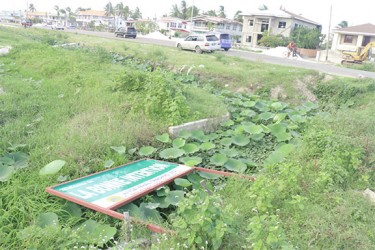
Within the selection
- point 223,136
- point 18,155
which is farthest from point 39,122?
point 223,136

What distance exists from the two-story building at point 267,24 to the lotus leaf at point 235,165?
120ft

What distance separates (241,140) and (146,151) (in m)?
1.51

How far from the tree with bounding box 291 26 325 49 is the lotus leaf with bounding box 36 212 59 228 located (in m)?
36.6

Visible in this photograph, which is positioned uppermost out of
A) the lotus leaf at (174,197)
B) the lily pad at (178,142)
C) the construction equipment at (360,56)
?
the construction equipment at (360,56)

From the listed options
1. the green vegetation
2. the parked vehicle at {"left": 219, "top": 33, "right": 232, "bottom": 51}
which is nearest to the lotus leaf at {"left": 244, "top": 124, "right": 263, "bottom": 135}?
the green vegetation

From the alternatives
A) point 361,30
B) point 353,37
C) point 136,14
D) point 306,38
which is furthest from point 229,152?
point 136,14

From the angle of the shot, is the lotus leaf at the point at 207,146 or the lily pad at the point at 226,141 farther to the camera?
the lily pad at the point at 226,141

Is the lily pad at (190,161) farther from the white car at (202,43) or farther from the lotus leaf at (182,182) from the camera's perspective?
the white car at (202,43)

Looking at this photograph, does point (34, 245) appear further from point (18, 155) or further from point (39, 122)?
point (39, 122)

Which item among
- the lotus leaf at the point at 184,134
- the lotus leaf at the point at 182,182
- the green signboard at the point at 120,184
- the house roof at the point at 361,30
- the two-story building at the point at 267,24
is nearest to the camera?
the green signboard at the point at 120,184

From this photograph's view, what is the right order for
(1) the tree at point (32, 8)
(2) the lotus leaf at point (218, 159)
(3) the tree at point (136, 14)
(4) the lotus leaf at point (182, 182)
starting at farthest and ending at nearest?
(1) the tree at point (32, 8), (3) the tree at point (136, 14), (2) the lotus leaf at point (218, 159), (4) the lotus leaf at point (182, 182)

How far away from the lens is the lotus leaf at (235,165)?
13.7ft

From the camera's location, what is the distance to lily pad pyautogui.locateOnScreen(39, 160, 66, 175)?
3383mm

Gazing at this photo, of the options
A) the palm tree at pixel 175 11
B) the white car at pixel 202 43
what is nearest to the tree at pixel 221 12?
the palm tree at pixel 175 11
